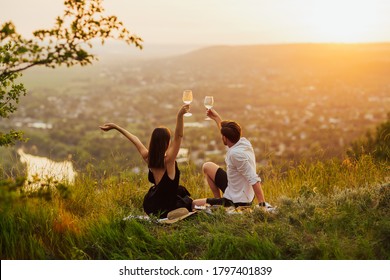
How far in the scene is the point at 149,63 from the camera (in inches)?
3455

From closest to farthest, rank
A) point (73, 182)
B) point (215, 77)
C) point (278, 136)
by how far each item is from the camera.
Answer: point (73, 182) → point (278, 136) → point (215, 77)

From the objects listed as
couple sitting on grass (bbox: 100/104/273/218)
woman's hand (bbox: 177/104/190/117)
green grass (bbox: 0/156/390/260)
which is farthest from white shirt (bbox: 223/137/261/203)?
woman's hand (bbox: 177/104/190/117)

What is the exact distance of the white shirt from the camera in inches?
215

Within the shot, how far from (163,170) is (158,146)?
0.32 meters

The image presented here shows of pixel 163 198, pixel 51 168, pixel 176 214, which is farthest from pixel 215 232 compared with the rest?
pixel 51 168

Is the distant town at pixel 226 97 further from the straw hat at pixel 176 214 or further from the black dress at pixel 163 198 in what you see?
the straw hat at pixel 176 214

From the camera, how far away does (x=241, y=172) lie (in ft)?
18.2

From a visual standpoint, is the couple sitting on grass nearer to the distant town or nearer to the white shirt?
the white shirt

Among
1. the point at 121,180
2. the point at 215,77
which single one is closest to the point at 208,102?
the point at 121,180

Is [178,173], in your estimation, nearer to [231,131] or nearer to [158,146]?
[158,146]

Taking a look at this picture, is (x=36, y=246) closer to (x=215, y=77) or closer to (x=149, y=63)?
(x=215, y=77)

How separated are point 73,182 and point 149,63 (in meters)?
83.1

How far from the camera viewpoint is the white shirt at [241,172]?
5449 millimetres

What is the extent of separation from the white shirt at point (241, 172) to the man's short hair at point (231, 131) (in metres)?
Result: 0.07
